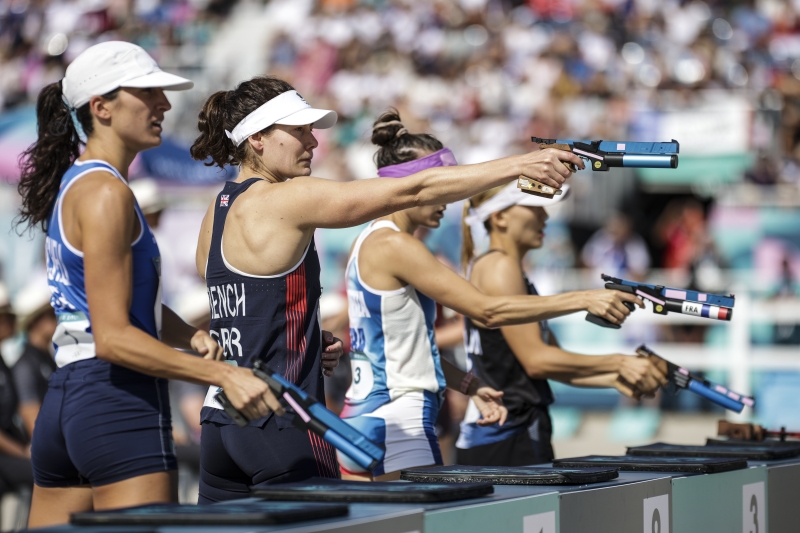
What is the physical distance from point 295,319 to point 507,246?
5.48ft

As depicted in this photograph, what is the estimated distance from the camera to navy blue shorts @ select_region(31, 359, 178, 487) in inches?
109

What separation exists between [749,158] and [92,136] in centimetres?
1142

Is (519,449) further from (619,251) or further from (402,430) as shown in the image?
(619,251)

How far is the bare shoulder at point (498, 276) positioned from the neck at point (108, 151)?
6.22 feet

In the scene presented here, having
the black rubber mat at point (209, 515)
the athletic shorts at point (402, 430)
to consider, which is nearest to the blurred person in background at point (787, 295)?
the athletic shorts at point (402, 430)

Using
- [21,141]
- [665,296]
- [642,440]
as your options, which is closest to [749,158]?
[642,440]

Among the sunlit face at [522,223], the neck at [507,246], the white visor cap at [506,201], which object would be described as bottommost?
the neck at [507,246]

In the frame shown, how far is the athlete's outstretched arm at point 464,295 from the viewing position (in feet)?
12.4

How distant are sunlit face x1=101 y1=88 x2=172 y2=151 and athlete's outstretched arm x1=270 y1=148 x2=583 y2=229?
39 cm

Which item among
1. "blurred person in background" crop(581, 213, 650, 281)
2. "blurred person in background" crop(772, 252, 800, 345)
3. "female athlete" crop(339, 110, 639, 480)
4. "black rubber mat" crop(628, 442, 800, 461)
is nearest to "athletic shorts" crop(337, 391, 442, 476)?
"female athlete" crop(339, 110, 639, 480)

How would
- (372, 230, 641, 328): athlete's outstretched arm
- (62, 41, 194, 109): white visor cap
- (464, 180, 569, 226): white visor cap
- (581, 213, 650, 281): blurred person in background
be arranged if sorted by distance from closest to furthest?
(62, 41, 194, 109): white visor cap < (372, 230, 641, 328): athlete's outstretched arm < (464, 180, 569, 226): white visor cap < (581, 213, 650, 281): blurred person in background

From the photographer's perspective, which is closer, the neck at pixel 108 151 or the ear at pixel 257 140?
the neck at pixel 108 151

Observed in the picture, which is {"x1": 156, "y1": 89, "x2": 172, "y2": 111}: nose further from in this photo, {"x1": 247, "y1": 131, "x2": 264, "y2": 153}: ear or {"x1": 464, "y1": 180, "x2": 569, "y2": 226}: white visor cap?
{"x1": 464, "y1": 180, "x2": 569, "y2": 226}: white visor cap

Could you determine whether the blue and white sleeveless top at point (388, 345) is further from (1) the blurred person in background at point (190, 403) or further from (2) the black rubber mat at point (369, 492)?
(1) the blurred person in background at point (190, 403)
